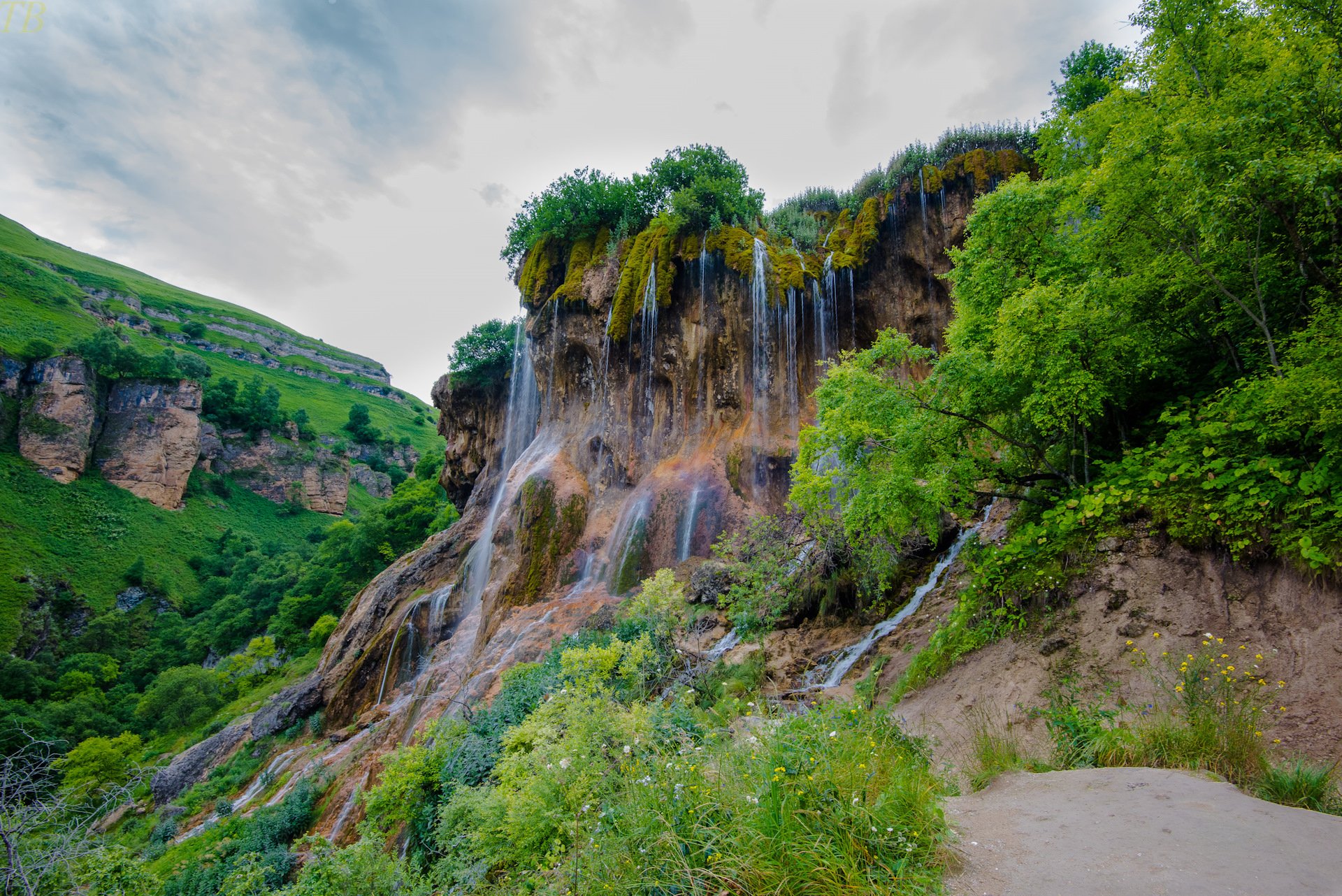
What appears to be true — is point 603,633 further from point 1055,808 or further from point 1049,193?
point 1049,193

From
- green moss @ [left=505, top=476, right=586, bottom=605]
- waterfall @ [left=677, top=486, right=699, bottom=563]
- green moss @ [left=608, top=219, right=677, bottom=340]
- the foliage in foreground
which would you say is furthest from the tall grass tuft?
green moss @ [left=608, top=219, right=677, bottom=340]

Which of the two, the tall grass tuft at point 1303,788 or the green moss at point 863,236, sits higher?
the green moss at point 863,236

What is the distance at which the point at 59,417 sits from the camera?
58.4 metres

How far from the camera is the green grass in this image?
158 feet

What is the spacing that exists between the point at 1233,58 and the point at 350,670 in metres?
31.5

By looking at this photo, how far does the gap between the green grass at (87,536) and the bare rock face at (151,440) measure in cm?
163

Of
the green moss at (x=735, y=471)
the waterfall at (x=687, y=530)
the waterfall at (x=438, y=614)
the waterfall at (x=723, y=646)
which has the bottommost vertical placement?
the waterfall at (x=438, y=614)

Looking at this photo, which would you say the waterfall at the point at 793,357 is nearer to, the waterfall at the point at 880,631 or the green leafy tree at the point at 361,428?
the waterfall at the point at 880,631

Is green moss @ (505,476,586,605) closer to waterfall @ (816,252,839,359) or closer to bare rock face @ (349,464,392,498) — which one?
waterfall @ (816,252,839,359)

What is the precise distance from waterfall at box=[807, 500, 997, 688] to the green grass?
2455 inches

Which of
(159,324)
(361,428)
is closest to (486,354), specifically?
(361,428)

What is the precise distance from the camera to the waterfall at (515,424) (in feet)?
86.1

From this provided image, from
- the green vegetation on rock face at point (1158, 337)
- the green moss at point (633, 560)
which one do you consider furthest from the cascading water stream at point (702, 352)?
the green vegetation on rock face at point (1158, 337)

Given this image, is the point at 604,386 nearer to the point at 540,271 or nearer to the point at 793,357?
the point at 540,271
